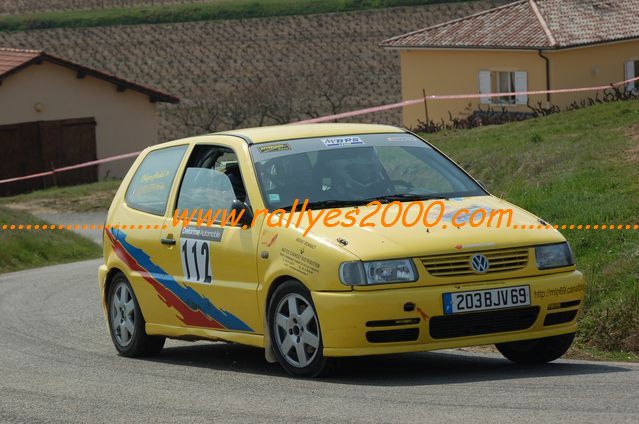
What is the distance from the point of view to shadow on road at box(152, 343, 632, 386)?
8641mm

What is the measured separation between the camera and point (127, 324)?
10.9 meters

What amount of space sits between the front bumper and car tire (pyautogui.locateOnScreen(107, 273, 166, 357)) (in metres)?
2.60

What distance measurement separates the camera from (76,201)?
38.1 metres

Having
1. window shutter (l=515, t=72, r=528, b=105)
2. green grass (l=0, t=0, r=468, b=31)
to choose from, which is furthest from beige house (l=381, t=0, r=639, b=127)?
green grass (l=0, t=0, r=468, b=31)

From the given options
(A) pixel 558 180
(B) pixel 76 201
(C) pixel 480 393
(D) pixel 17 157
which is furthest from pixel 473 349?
(D) pixel 17 157

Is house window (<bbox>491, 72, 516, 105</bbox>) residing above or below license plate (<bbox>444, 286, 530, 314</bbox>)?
below

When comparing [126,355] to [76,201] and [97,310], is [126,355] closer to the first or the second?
[97,310]

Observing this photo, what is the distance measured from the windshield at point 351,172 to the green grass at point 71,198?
27798 mm

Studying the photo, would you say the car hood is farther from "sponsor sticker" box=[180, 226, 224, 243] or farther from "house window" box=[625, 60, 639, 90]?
"house window" box=[625, 60, 639, 90]

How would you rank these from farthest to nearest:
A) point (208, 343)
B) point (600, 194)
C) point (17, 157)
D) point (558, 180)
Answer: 1. point (17, 157)
2. point (558, 180)
3. point (600, 194)
4. point (208, 343)

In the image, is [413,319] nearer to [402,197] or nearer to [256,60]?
[402,197]

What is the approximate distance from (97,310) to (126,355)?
4034mm

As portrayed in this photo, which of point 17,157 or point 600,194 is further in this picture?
point 17,157

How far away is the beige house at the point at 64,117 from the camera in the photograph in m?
43.4
